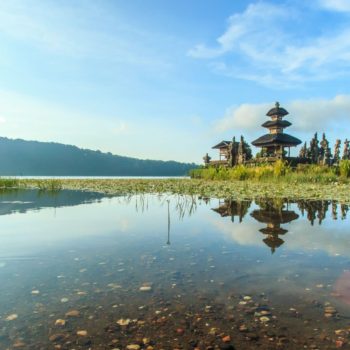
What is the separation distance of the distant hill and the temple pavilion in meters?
103

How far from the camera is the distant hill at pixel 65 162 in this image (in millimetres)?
148000

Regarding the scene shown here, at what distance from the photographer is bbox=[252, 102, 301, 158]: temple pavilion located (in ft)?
139

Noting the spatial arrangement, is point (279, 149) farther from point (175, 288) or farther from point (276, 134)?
point (175, 288)

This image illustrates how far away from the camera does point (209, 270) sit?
15.0 ft

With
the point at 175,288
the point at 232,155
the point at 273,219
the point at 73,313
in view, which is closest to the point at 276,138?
the point at 232,155

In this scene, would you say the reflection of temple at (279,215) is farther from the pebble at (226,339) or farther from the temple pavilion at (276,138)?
the temple pavilion at (276,138)

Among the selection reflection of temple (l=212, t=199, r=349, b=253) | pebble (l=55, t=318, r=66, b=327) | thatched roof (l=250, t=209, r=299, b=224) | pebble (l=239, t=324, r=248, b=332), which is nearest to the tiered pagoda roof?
reflection of temple (l=212, t=199, r=349, b=253)

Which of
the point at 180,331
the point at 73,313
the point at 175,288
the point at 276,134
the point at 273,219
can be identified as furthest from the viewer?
the point at 276,134

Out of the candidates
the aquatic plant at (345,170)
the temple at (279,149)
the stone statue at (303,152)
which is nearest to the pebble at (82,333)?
the aquatic plant at (345,170)

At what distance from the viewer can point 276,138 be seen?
42.1m

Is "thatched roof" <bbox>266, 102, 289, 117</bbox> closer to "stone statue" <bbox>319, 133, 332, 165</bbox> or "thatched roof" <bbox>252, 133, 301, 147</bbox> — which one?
"thatched roof" <bbox>252, 133, 301, 147</bbox>

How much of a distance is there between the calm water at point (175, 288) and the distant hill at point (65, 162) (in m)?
142

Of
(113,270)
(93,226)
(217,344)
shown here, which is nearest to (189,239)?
(113,270)

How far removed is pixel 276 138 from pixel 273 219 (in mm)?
35020
